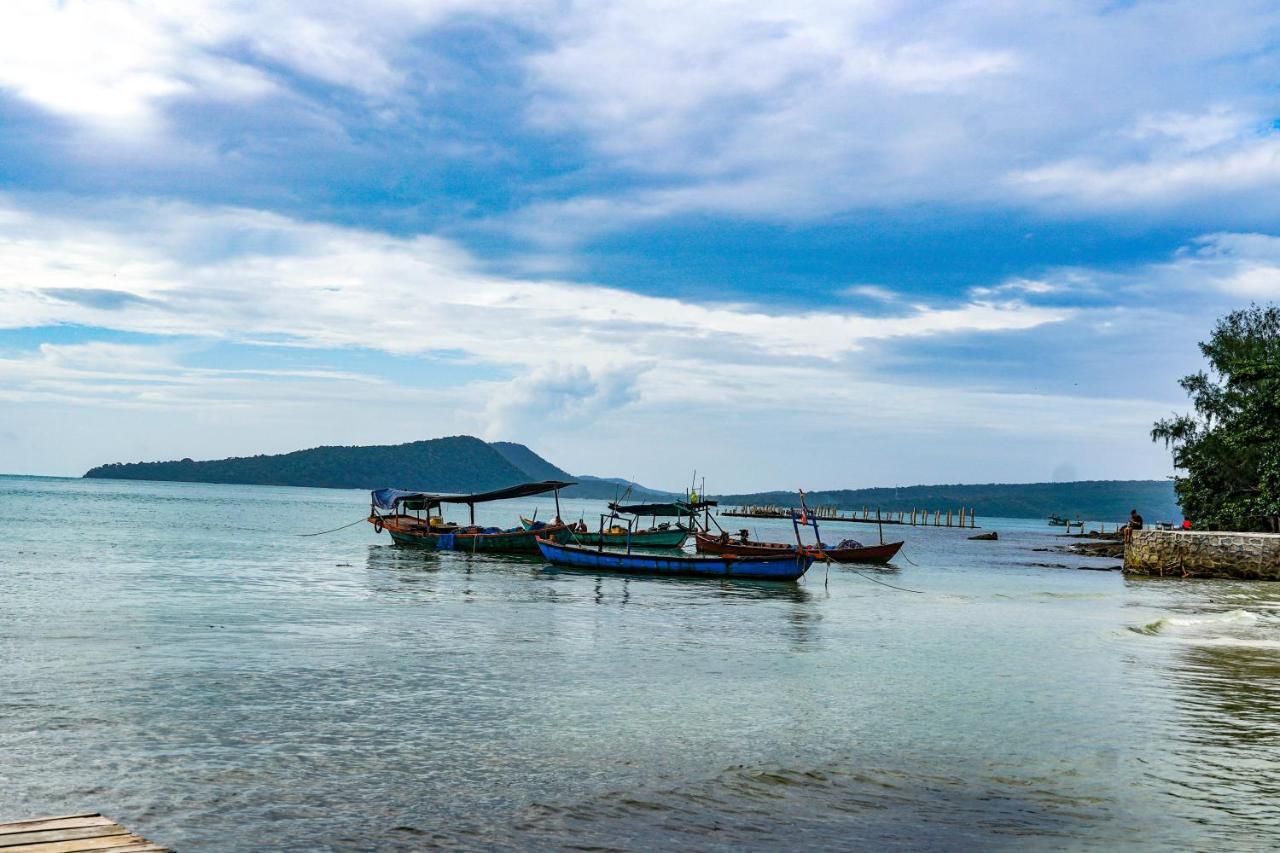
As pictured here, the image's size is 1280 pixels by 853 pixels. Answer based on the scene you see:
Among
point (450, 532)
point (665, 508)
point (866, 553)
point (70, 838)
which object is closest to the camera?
point (70, 838)

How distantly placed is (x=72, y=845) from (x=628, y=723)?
960 cm

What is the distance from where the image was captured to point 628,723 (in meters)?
14.4

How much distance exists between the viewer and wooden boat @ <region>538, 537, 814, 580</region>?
133 feet

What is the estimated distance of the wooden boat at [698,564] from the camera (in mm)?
40625

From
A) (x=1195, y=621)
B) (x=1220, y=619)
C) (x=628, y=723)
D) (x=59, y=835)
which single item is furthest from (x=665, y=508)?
(x=59, y=835)

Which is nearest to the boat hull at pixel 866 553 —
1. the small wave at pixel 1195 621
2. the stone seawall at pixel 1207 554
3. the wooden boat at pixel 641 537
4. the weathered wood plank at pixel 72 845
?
the wooden boat at pixel 641 537

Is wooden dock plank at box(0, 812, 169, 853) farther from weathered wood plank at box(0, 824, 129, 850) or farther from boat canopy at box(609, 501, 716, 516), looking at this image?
boat canopy at box(609, 501, 716, 516)

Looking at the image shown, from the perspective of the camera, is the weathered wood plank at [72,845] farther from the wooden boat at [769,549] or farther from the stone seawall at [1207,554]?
the stone seawall at [1207,554]

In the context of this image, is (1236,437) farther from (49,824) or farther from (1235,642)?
(49,824)

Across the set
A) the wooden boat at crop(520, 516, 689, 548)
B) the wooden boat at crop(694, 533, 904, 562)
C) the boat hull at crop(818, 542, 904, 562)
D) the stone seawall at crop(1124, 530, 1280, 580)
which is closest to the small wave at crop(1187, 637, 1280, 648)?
the stone seawall at crop(1124, 530, 1280, 580)

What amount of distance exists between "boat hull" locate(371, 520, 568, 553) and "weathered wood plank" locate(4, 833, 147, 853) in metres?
46.7

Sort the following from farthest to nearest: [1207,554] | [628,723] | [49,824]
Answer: [1207,554] < [628,723] < [49,824]

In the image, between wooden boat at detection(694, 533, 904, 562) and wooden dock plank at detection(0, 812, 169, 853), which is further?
wooden boat at detection(694, 533, 904, 562)

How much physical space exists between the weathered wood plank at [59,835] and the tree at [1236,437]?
5147 cm
